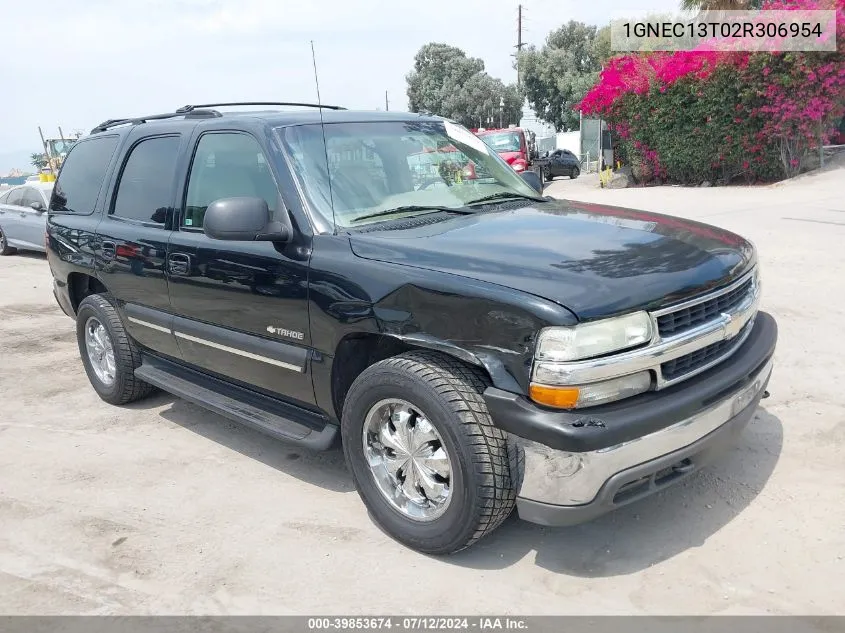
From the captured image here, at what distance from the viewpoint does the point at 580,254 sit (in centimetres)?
291

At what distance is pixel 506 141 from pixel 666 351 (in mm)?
17653

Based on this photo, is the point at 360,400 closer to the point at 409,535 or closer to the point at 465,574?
the point at 409,535

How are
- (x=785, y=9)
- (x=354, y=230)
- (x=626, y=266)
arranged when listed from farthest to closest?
1. (x=785, y=9)
2. (x=354, y=230)
3. (x=626, y=266)

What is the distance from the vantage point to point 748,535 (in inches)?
121

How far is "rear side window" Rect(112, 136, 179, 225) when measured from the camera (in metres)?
4.29

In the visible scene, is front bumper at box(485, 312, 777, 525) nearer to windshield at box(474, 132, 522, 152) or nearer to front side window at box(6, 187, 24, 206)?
front side window at box(6, 187, 24, 206)

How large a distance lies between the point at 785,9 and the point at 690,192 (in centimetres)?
443

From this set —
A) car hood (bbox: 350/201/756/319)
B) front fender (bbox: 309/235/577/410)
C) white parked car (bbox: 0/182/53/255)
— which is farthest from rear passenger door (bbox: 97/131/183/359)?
white parked car (bbox: 0/182/53/255)

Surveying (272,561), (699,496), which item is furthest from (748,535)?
(272,561)

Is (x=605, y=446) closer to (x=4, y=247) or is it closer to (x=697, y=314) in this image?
(x=697, y=314)

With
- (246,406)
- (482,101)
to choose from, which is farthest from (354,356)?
(482,101)

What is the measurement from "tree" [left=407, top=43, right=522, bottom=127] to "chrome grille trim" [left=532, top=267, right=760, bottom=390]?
50.4 meters

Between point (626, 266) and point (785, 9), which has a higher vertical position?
point (785, 9)

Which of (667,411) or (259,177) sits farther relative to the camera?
(259,177)
